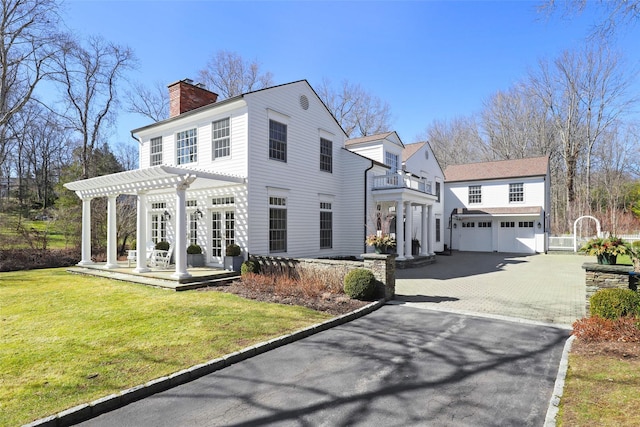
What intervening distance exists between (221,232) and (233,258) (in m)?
1.63

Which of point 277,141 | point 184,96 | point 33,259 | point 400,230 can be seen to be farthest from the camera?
point 400,230

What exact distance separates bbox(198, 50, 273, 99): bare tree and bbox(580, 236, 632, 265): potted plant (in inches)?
1175

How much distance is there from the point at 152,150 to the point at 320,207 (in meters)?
8.71

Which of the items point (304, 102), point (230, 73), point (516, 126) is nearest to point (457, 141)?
point (516, 126)

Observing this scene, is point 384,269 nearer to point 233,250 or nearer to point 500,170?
point 233,250

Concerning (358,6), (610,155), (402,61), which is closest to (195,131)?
(358,6)

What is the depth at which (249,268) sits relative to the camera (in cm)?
1174

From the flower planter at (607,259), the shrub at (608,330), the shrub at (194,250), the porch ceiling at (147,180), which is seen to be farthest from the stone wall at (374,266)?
the flower planter at (607,259)

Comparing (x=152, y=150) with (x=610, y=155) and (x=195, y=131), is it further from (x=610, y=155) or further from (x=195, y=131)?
(x=610, y=155)

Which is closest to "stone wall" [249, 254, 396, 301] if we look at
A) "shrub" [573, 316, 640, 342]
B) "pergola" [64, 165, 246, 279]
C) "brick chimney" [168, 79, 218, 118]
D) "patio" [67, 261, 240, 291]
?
"patio" [67, 261, 240, 291]

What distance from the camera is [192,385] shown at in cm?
434

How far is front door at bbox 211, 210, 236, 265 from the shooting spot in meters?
13.1

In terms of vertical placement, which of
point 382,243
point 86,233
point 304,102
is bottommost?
point 382,243

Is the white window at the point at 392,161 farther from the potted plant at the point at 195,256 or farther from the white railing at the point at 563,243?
the white railing at the point at 563,243
